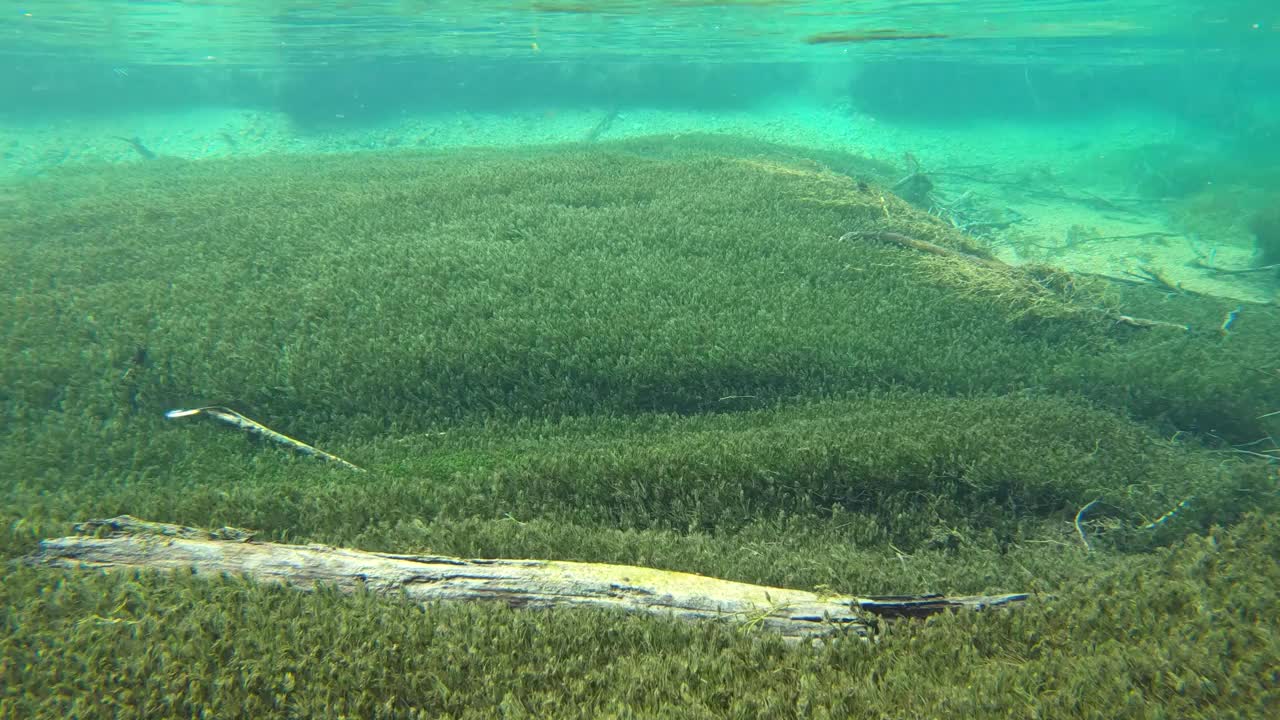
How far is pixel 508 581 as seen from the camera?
14.9 ft

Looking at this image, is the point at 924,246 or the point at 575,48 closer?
the point at 924,246

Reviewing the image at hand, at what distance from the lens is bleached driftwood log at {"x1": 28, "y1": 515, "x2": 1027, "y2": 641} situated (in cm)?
421

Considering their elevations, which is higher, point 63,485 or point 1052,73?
point 1052,73

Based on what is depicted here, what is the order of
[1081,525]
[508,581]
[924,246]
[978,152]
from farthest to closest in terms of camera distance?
[978,152], [924,246], [1081,525], [508,581]

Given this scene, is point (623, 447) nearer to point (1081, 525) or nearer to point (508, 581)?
point (508, 581)

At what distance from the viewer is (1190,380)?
29.1 feet

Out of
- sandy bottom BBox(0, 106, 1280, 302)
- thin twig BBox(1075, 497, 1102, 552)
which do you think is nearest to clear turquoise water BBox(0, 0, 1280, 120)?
sandy bottom BBox(0, 106, 1280, 302)

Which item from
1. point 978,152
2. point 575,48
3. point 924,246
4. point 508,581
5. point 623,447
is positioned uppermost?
point 575,48

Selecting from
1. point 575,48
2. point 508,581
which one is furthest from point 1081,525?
point 575,48

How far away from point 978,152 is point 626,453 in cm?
3613

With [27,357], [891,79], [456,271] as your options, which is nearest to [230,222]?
[27,357]

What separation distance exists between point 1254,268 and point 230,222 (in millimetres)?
26427

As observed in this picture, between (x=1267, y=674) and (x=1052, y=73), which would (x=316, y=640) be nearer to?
(x=1267, y=674)

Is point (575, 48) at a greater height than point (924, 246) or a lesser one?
greater
